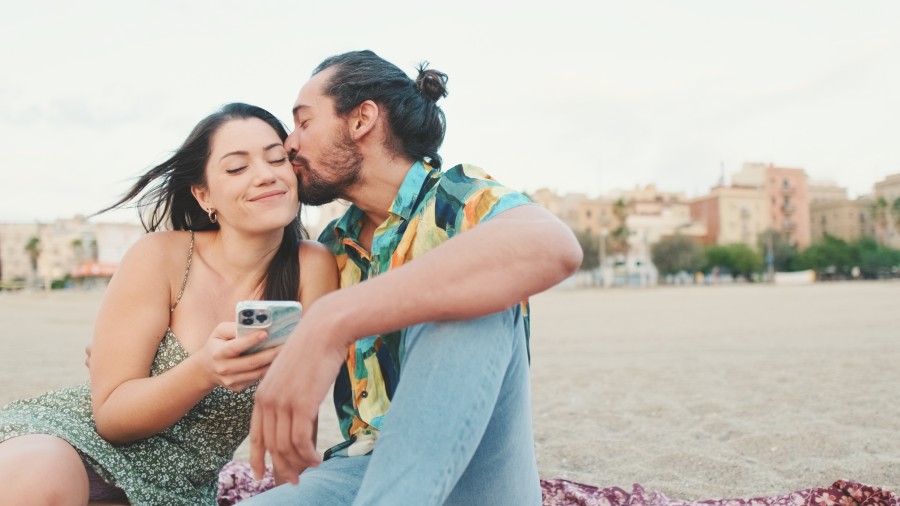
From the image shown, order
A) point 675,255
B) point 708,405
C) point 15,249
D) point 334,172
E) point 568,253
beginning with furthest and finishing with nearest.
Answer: point 15,249, point 675,255, point 708,405, point 334,172, point 568,253

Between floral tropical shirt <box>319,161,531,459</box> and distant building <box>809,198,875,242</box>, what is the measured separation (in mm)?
106893

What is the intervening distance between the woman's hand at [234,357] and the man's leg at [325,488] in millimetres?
353

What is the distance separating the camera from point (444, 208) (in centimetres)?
226

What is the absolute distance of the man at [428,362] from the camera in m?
1.64

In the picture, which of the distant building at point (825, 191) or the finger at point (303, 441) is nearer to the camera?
the finger at point (303, 441)

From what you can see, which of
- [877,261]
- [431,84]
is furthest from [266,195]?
[877,261]

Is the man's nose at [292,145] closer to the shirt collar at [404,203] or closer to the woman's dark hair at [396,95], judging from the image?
the woman's dark hair at [396,95]

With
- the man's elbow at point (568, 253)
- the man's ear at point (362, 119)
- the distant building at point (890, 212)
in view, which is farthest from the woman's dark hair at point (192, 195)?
the distant building at point (890, 212)

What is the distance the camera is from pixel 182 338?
2.50 meters

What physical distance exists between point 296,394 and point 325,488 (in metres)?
0.56

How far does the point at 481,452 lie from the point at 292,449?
1.69 feet

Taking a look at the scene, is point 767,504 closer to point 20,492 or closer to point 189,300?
point 189,300

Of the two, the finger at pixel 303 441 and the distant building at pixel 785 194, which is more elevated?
the distant building at pixel 785 194

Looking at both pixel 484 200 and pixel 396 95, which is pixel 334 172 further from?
pixel 484 200
